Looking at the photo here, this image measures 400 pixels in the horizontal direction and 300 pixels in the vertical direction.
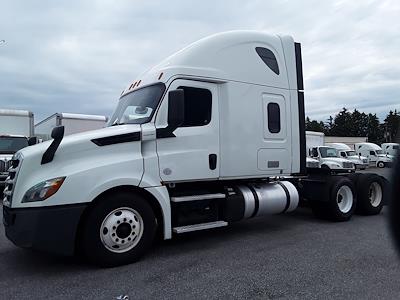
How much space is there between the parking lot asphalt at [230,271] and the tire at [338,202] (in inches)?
39.0

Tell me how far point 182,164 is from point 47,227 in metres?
2.12

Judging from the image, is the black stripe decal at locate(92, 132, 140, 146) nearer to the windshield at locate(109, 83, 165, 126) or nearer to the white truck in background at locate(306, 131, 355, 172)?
the windshield at locate(109, 83, 165, 126)

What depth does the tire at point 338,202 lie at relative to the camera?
26.5 ft

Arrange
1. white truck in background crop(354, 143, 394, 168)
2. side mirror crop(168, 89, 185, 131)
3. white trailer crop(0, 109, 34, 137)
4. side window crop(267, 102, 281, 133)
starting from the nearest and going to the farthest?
1. side mirror crop(168, 89, 185, 131)
2. side window crop(267, 102, 281, 133)
3. white trailer crop(0, 109, 34, 137)
4. white truck in background crop(354, 143, 394, 168)

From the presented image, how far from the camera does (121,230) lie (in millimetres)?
5375

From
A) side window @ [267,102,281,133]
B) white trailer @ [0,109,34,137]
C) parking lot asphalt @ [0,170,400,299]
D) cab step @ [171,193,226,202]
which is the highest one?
white trailer @ [0,109,34,137]

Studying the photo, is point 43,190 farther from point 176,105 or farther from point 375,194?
point 375,194

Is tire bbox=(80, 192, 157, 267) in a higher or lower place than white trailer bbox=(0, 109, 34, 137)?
lower

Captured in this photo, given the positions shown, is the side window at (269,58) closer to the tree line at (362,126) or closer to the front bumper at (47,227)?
the front bumper at (47,227)

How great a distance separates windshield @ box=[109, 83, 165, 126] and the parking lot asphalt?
2.07 meters

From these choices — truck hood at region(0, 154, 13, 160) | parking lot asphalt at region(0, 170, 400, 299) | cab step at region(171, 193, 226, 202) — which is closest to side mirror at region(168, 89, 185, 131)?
cab step at region(171, 193, 226, 202)

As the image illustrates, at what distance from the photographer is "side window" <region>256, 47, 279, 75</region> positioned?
284 inches

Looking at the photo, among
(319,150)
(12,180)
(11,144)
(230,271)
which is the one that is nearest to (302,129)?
(230,271)

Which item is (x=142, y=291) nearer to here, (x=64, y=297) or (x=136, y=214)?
(x=64, y=297)
